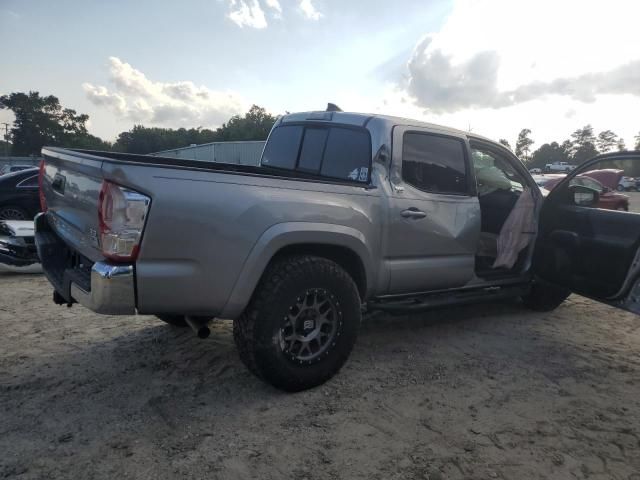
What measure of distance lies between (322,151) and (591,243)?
2.43 meters

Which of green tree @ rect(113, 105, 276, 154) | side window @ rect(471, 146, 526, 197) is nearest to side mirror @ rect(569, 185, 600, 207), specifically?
side window @ rect(471, 146, 526, 197)

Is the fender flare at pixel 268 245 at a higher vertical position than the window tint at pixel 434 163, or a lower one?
lower

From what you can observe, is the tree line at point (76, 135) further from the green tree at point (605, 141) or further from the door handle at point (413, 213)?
the door handle at point (413, 213)

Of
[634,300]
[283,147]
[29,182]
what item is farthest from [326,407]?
[29,182]

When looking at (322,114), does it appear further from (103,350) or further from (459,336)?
(103,350)

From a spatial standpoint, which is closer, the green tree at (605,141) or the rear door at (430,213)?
the rear door at (430,213)

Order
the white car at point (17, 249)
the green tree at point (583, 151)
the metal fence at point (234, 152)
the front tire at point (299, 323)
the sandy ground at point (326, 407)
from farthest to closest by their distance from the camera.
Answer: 1. the green tree at point (583, 151)
2. the metal fence at point (234, 152)
3. the white car at point (17, 249)
4. the front tire at point (299, 323)
5. the sandy ground at point (326, 407)

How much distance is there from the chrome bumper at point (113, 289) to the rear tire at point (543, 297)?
158 inches

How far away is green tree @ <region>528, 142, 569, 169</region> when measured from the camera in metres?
77.2

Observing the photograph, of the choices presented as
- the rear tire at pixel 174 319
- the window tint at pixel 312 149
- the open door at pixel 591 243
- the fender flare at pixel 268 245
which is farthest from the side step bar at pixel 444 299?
the rear tire at pixel 174 319

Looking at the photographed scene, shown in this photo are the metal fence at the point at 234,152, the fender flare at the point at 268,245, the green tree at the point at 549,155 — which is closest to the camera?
the fender flare at the point at 268,245

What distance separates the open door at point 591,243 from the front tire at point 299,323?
2182mm

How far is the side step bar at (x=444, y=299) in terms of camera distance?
3.66 meters

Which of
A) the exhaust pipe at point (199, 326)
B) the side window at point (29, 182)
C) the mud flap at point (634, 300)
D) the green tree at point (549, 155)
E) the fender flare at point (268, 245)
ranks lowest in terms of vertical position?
the exhaust pipe at point (199, 326)
